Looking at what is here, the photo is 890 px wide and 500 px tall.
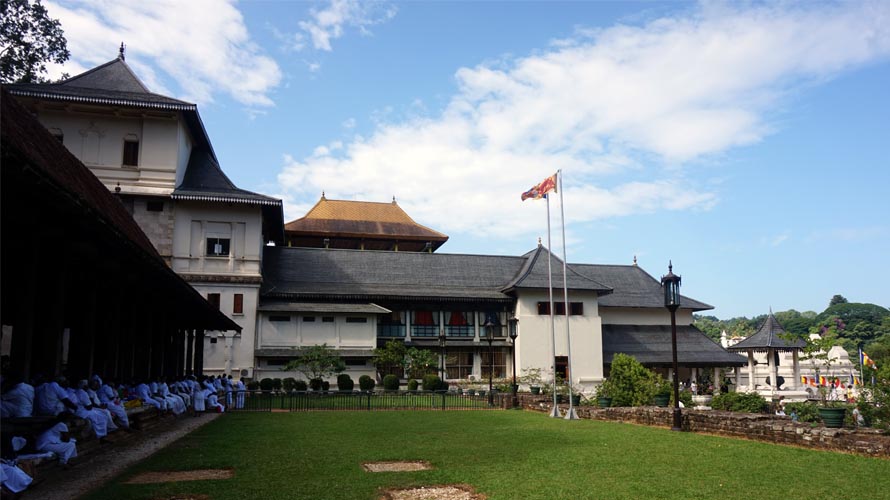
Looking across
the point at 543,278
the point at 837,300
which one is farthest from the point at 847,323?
the point at 543,278

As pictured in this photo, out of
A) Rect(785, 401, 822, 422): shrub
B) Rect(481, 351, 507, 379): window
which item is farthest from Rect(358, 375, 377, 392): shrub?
Rect(785, 401, 822, 422): shrub

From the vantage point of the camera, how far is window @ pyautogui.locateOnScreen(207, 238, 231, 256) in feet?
136

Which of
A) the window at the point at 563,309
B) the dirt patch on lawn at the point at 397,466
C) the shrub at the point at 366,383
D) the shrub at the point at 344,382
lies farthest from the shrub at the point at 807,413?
the window at the point at 563,309

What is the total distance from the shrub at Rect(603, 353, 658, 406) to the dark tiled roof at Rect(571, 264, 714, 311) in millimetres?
27987

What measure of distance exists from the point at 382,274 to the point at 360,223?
1527 cm

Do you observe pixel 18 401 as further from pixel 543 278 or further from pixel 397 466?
pixel 543 278

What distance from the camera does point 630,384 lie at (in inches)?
945

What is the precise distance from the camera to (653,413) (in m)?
18.9

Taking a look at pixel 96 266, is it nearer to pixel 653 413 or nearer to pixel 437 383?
pixel 653 413

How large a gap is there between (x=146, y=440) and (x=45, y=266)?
4596mm

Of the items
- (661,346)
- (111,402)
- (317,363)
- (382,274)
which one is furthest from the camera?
(661,346)

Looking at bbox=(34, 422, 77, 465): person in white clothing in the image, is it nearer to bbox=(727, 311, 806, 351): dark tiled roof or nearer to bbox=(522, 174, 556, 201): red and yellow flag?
bbox=(522, 174, 556, 201): red and yellow flag

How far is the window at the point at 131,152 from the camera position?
4022cm

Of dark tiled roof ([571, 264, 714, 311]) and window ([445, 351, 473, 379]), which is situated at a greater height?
dark tiled roof ([571, 264, 714, 311])
